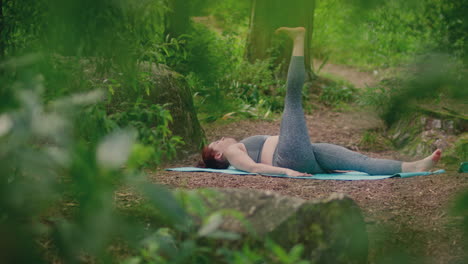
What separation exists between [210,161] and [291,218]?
2.33 metres

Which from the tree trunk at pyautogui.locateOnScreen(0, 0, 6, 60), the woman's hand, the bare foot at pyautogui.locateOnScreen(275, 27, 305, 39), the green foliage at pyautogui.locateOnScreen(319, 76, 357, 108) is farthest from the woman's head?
the green foliage at pyautogui.locateOnScreen(319, 76, 357, 108)

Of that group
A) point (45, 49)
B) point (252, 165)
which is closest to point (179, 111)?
point (252, 165)

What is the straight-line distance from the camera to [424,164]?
344 centimetres

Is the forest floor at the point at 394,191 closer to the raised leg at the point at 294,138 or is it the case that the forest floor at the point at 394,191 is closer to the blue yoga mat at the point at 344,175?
the blue yoga mat at the point at 344,175

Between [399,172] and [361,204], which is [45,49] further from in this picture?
[399,172]

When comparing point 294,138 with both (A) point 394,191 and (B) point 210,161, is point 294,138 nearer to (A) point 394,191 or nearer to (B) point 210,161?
(B) point 210,161

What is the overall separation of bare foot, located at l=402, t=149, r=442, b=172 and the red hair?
137 centimetres

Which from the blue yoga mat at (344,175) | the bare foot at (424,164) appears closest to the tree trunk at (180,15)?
the blue yoga mat at (344,175)

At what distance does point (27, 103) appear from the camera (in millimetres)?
750

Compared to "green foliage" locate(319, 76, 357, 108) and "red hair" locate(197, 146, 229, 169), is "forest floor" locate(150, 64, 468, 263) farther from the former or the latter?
"green foliage" locate(319, 76, 357, 108)

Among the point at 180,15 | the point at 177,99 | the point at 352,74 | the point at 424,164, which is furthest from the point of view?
the point at 352,74

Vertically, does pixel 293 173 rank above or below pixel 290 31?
below

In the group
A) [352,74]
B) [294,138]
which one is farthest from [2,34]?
[352,74]

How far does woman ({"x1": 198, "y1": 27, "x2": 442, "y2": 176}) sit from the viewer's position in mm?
3502
